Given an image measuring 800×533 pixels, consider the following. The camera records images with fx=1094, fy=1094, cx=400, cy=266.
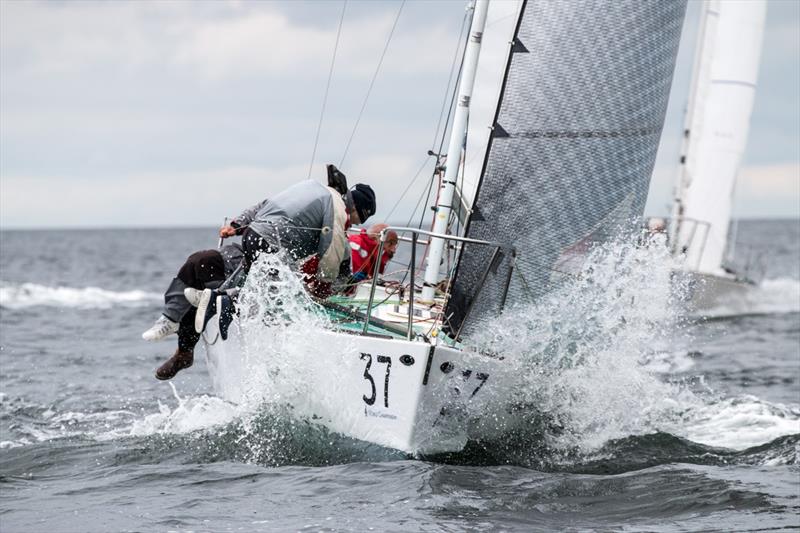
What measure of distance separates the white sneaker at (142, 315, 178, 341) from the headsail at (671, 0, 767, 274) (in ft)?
51.7

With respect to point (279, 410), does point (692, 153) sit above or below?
above

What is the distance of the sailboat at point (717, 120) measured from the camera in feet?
73.0

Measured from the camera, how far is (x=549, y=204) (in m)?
7.59

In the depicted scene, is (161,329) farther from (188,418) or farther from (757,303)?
(757,303)

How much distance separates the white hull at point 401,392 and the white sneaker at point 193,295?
1.00 metres

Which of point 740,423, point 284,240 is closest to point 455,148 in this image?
point 284,240

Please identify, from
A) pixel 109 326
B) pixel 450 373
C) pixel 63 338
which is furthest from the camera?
pixel 109 326

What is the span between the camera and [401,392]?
6785 millimetres

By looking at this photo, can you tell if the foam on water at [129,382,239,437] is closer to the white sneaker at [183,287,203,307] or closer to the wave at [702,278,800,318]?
the white sneaker at [183,287,203,307]

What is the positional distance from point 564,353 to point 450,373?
1099 mm

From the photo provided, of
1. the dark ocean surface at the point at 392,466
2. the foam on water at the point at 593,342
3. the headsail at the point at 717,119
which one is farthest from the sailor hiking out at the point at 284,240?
the headsail at the point at 717,119

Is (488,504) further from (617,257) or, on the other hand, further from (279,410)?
(617,257)

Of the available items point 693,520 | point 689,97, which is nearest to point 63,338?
point 693,520

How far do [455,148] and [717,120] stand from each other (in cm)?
1587
